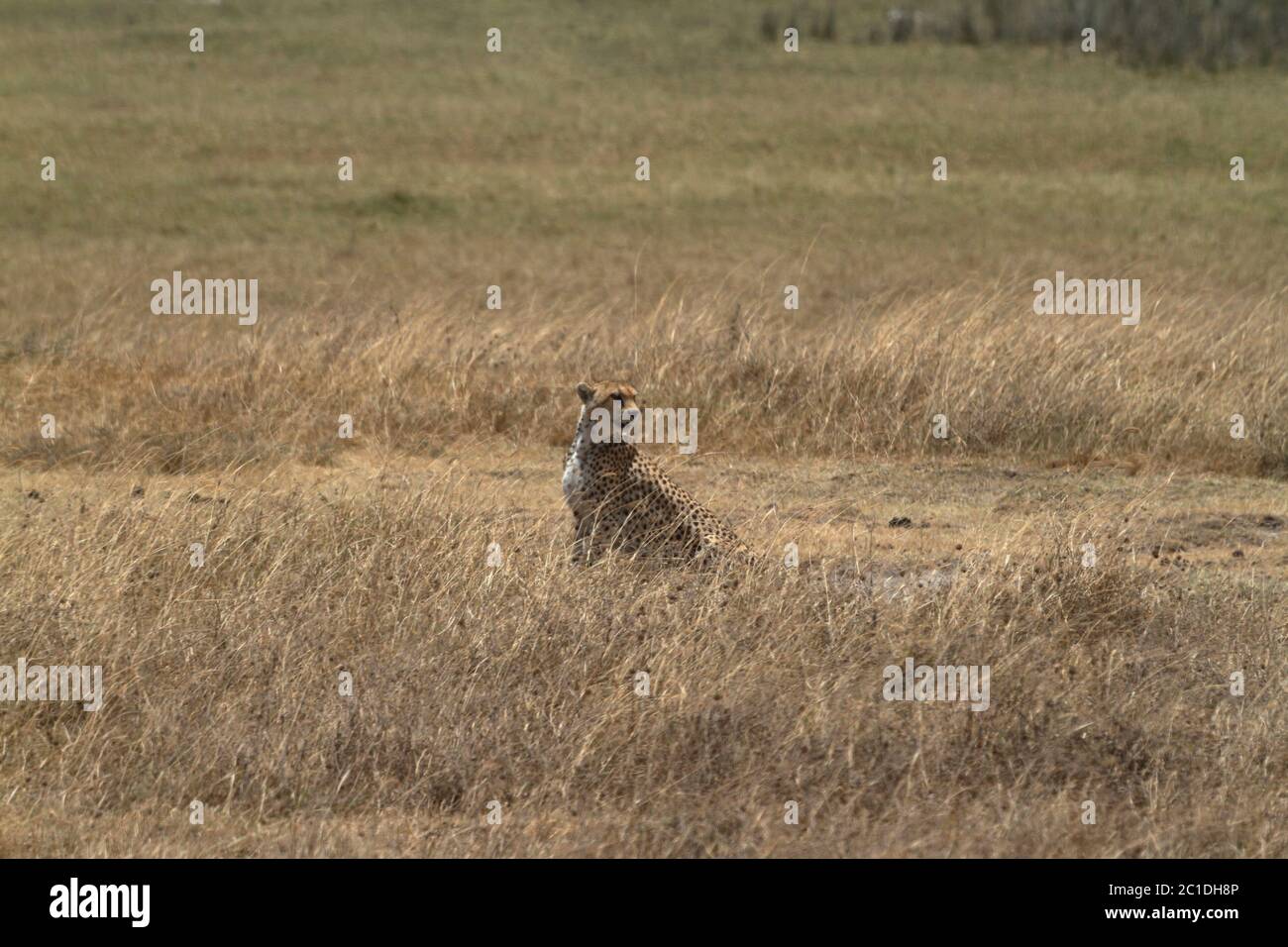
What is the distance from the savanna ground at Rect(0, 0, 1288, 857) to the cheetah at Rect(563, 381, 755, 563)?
187 millimetres

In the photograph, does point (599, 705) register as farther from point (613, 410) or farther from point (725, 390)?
point (725, 390)

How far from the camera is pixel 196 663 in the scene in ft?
16.5

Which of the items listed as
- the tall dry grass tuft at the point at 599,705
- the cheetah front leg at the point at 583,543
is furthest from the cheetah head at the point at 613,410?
the tall dry grass tuft at the point at 599,705

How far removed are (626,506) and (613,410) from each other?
1.38 ft

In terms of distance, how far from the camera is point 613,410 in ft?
22.1

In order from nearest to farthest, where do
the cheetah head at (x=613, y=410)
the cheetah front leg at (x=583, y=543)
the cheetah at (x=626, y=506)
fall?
the cheetah front leg at (x=583, y=543)
the cheetah at (x=626, y=506)
the cheetah head at (x=613, y=410)

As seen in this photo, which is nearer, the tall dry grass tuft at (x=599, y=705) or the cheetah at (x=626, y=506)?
the tall dry grass tuft at (x=599, y=705)

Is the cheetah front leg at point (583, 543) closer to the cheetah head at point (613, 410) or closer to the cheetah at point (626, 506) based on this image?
the cheetah at point (626, 506)

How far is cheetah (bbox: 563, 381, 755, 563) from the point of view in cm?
637

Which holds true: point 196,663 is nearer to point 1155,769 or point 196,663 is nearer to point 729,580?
point 729,580

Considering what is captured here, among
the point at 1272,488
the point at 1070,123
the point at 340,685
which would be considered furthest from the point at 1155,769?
the point at 1070,123

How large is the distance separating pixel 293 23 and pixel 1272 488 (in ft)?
95.7

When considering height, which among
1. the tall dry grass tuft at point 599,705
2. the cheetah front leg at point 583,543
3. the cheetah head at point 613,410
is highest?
the cheetah head at point 613,410

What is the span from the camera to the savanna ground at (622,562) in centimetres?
442
